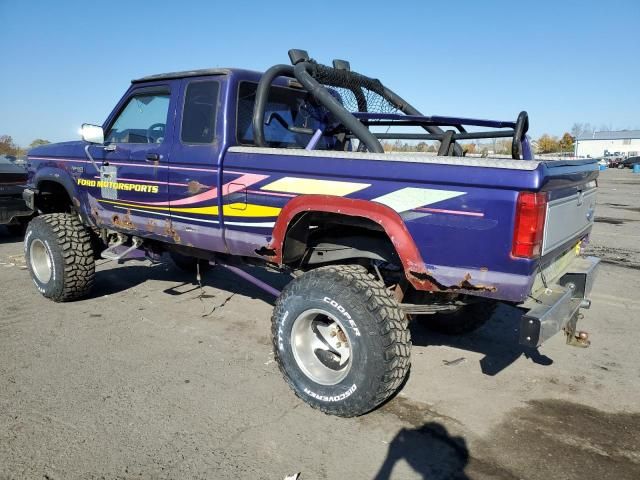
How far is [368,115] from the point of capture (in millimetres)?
3945

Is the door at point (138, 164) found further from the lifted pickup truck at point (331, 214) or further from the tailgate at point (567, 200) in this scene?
the tailgate at point (567, 200)

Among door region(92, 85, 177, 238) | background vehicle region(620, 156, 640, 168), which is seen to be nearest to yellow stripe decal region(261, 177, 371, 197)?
door region(92, 85, 177, 238)

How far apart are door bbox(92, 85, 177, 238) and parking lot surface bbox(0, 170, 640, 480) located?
101 centimetres

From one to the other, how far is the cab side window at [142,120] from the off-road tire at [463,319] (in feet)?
9.44

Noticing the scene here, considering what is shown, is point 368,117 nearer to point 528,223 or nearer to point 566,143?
point 528,223

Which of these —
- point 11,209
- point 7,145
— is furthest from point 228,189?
point 7,145

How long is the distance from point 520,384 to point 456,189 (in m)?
1.77

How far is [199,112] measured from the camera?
4086 mm

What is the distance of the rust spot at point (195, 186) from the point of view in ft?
12.8

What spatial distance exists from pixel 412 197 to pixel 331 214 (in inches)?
24.6

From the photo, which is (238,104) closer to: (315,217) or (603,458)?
(315,217)

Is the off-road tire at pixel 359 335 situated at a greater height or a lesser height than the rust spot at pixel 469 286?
lesser

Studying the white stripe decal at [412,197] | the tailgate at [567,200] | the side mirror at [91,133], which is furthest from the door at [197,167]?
the tailgate at [567,200]

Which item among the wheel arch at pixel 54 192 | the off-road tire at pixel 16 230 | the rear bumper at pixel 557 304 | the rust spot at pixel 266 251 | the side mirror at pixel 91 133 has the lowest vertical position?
the off-road tire at pixel 16 230
